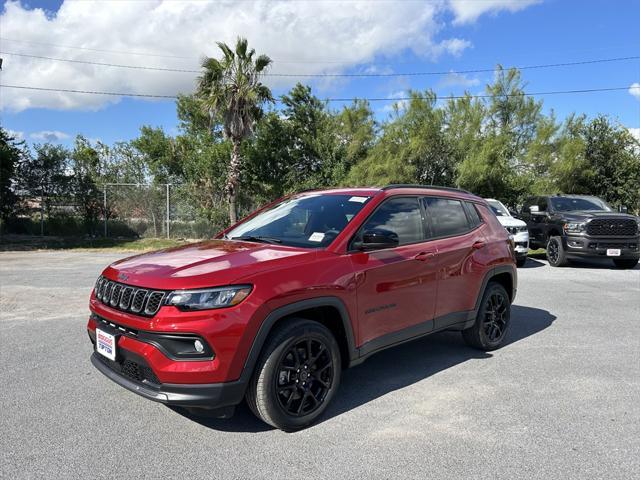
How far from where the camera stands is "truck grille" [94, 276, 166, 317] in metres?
3.19

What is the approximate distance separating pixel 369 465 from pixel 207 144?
66.7 ft

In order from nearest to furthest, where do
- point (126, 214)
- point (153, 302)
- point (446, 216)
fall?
point (153, 302), point (446, 216), point (126, 214)

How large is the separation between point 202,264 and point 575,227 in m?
11.1

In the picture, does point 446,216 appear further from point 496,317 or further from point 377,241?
point 377,241

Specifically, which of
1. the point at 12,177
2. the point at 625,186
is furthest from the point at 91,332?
the point at 625,186

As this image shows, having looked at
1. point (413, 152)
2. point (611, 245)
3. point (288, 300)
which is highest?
point (413, 152)

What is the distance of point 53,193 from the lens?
66.1 feet

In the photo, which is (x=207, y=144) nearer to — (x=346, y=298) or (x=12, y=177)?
(x=12, y=177)

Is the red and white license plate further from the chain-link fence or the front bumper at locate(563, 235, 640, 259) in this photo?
the chain-link fence

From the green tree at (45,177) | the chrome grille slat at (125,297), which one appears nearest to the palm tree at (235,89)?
the green tree at (45,177)

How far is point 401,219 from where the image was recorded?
4.43 metres

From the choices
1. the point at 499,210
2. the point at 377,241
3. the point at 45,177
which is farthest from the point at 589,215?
the point at 45,177

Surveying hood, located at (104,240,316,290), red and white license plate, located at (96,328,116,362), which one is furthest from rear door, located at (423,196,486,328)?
red and white license plate, located at (96,328,116,362)

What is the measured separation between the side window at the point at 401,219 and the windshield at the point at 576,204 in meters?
10.0
